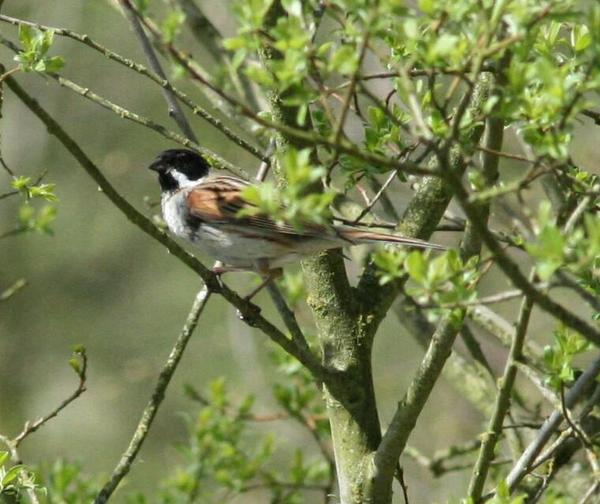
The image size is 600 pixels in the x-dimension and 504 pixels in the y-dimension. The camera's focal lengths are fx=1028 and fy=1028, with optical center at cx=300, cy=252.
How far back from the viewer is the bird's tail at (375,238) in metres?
3.79

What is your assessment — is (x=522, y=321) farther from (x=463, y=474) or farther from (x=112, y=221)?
(x=112, y=221)

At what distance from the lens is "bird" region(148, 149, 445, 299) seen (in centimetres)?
428

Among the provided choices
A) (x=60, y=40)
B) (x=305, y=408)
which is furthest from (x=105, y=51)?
(x=60, y=40)

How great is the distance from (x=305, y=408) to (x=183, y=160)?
149 cm

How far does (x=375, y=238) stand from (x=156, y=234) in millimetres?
1174

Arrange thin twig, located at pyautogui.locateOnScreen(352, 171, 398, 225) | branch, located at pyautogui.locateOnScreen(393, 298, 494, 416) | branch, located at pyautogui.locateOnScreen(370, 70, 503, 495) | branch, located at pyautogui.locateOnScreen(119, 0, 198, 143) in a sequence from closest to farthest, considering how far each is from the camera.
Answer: branch, located at pyautogui.locateOnScreen(370, 70, 503, 495)
thin twig, located at pyautogui.locateOnScreen(352, 171, 398, 225)
branch, located at pyautogui.locateOnScreen(119, 0, 198, 143)
branch, located at pyautogui.locateOnScreen(393, 298, 494, 416)

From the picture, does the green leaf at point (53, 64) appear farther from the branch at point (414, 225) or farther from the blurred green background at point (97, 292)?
the blurred green background at point (97, 292)

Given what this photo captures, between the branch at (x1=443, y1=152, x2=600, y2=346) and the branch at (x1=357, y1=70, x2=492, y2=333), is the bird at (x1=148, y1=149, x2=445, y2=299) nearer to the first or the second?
the branch at (x1=357, y1=70, x2=492, y2=333)

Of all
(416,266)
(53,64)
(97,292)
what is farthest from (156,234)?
(97,292)

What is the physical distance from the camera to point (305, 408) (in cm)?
557

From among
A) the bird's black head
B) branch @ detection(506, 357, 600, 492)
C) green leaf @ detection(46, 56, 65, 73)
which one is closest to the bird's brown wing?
the bird's black head

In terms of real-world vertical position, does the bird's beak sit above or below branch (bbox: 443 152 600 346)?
above

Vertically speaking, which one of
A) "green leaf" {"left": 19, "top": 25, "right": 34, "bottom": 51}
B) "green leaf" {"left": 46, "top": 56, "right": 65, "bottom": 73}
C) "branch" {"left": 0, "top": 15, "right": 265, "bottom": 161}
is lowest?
"green leaf" {"left": 46, "top": 56, "right": 65, "bottom": 73}

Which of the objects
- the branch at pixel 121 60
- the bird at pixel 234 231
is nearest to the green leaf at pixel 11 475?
the bird at pixel 234 231
